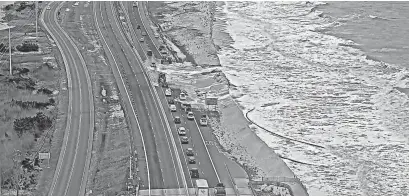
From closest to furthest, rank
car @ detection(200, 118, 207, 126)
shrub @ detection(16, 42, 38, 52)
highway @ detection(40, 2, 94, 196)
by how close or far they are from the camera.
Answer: highway @ detection(40, 2, 94, 196) → car @ detection(200, 118, 207, 126) → shrub @ detection(16, 42, 38, 52)

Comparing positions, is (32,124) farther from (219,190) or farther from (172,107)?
(219,190)

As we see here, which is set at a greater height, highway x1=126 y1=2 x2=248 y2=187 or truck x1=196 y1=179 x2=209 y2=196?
truck x1=196 y1=179 x2=209 y2=196

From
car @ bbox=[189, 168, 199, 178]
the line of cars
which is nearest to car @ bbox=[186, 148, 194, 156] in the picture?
the line of cars

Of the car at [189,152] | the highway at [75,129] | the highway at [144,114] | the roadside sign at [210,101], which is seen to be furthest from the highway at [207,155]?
the highway at [75,129]

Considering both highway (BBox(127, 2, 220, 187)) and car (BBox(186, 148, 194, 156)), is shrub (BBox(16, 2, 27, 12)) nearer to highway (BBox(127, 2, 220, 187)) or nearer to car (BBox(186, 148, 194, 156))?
highway (BBox(127, 2, 220, 187))

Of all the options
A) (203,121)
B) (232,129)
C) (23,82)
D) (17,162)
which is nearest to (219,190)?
(17,162)

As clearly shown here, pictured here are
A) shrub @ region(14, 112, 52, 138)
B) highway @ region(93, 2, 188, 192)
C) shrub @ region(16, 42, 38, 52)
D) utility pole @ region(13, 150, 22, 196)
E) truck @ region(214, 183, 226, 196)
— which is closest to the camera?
truck @ region(214, 183, 226, 196)
